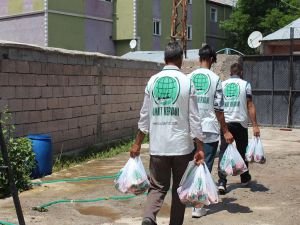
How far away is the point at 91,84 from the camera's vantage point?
36.6 feet

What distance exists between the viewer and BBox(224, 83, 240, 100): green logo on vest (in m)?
7.22

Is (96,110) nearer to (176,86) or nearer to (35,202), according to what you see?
(35,202)

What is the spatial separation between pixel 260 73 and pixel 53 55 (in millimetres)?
8399

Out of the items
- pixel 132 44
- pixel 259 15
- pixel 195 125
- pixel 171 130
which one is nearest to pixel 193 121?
pixel 195 125

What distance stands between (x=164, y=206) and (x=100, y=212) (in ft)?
2.73

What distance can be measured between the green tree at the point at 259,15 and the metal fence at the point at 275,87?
18556mm

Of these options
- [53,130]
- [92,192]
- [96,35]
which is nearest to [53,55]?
[53,130]

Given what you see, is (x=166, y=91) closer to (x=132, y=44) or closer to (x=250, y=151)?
(x=250, y=151)

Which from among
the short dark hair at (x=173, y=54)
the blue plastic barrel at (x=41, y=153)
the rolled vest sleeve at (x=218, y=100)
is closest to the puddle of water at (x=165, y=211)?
the rolled vest sleeve at (x=218, y=100)

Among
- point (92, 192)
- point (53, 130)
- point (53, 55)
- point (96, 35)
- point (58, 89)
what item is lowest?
point (92, 192)

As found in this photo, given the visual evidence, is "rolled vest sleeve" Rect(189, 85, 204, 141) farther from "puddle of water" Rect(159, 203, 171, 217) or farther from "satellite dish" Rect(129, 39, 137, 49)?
"satellite dish" Rect(129, 39, 137, 49)

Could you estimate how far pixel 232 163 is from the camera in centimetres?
646

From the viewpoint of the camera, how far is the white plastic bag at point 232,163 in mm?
6438

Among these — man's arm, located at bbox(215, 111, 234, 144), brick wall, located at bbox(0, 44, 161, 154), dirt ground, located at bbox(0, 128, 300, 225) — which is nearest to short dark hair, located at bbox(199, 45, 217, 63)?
man's arm, located at bbox(215, 111, 234, 144)
